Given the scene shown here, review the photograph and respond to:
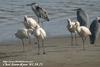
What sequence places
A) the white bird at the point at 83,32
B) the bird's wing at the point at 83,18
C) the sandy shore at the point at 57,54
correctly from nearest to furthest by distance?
the sandy shore at the point at 57,54 → the white bird at the point at 83,32 → the bird's wing at the point at 83,18

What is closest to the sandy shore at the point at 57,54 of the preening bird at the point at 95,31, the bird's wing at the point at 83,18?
the preening bird at the point at 95,31

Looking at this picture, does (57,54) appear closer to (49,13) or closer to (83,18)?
(83,18)

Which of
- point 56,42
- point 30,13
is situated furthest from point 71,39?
point 30,13

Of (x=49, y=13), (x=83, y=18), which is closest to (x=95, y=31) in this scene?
(x=83, y=18)

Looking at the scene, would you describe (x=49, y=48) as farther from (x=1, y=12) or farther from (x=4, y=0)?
(x=4, y=0)

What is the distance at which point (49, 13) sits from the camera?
20.0m

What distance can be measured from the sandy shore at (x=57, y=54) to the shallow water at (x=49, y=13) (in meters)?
1.25

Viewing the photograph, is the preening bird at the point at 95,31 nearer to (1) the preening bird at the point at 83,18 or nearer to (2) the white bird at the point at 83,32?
(2) the white bird at the point at 83,32

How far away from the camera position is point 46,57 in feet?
38.5

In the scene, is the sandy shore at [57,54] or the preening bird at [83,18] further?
the preening bird at [83,18]

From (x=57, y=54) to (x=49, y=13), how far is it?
806cm

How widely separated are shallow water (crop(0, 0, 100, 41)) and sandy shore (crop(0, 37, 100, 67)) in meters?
1.25

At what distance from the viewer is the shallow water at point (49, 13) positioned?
1598 centimetres

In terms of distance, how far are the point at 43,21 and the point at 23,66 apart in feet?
24.8
